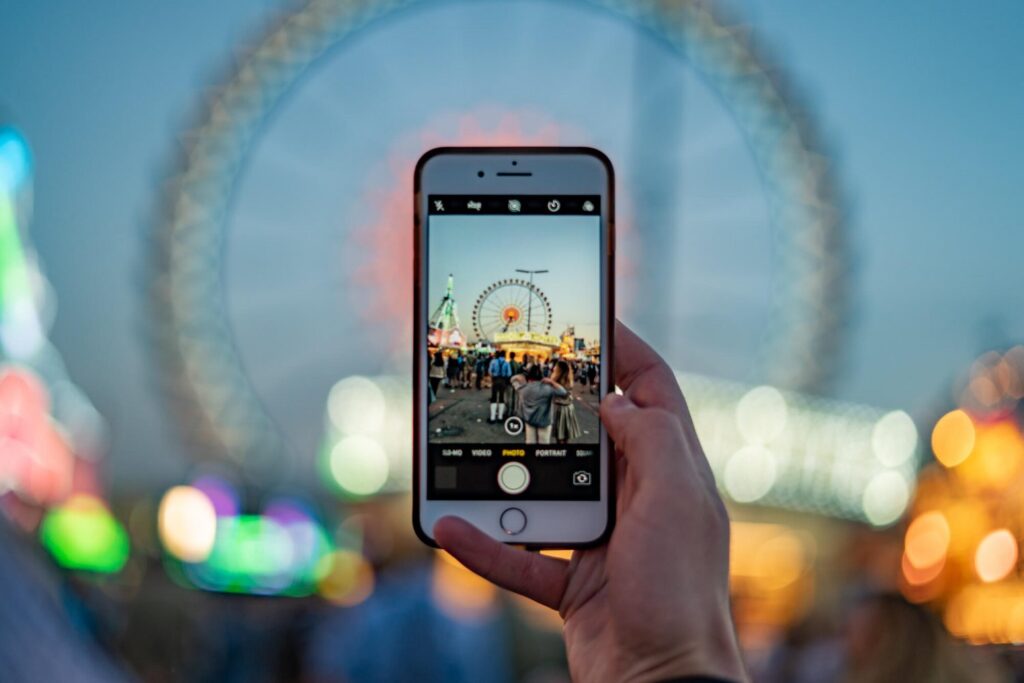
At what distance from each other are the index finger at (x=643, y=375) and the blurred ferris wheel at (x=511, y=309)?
120 mm

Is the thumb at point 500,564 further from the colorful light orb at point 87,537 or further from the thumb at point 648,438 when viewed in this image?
the colorful light orb at point 87,537

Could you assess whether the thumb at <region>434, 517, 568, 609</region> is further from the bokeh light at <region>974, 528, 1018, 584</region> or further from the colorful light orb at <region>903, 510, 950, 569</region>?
the bokeh light at <region>974, 528, 1018, 584</region>

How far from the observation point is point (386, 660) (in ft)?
14.6

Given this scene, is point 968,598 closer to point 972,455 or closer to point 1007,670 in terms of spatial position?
point 972,455

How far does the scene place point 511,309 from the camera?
76.4 inches

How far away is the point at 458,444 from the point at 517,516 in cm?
14

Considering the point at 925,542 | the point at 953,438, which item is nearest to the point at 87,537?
the point at 925,542

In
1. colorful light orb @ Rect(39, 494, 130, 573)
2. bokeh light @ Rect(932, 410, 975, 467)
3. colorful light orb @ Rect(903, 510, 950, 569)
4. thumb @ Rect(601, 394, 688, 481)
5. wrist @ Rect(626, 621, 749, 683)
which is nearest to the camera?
wrist @ Rect(626, 621, 749, 683)

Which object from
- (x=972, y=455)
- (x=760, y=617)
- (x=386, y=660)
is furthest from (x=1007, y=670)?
(x=972, y=455)

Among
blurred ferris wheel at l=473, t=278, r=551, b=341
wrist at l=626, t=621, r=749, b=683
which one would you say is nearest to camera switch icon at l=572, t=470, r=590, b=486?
blurred ferris wheel at l=473, t=278, r=551, b=341

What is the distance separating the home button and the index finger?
0.83 feet

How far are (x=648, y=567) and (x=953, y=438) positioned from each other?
22.2 m

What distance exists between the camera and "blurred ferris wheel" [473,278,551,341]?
Answer: 192 cm

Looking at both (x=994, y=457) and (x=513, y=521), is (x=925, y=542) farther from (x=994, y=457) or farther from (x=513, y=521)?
(x=994, y=457)
